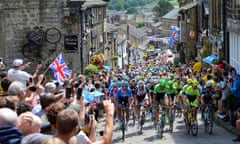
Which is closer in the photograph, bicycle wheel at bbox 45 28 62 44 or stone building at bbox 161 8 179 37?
bicycle wheel at bbox 45 28 62 44

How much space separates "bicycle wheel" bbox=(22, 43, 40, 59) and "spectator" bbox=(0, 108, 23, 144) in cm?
1938

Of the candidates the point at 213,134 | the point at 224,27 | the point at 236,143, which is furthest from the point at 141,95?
the point at 224,27

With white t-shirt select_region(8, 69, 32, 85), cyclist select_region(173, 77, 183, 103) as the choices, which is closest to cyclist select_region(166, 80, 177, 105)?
cyclist select_region(173, 77, 183, 103)

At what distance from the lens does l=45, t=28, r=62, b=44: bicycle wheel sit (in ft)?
86.3

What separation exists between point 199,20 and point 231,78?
32.0 m

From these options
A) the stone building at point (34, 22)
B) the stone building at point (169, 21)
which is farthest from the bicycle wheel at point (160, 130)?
the stone building at point (169, 21)

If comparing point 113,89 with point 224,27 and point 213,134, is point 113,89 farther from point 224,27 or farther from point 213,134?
point 224,27

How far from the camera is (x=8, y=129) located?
22.3ft

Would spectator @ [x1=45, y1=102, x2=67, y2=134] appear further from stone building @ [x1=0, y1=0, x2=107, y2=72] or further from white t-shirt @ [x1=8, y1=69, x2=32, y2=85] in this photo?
stone building @ [x1=0, y1=0, x2=107, y2=72]

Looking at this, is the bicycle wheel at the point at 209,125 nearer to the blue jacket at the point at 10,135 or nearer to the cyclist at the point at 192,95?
the cyclist at the point at 192,95

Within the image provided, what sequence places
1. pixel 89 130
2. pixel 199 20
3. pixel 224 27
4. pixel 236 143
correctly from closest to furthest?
pixel 89 130
pixel 236 143
pixel 224 27
pixel 199 20

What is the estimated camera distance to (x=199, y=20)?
50.0 metres

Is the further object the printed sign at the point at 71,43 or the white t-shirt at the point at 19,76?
the printed sign at the point at 71,43

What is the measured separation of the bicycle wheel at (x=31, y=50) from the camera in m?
26.1
